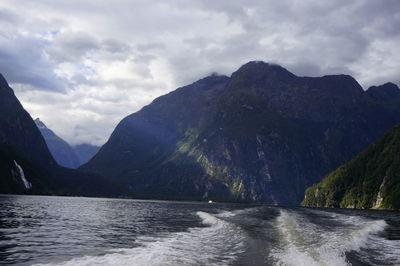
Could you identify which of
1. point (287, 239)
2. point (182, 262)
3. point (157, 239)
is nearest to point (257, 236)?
point (287, 239)

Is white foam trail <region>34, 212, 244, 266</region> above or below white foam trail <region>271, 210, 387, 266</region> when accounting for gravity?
below

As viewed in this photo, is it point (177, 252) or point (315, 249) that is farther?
point (315, 249)

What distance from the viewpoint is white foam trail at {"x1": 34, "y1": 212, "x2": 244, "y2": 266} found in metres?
29.5

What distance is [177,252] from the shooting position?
113ft

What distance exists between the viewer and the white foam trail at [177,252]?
29.5m

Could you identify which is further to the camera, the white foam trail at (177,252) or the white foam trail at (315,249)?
the white foam trail at (315,249)

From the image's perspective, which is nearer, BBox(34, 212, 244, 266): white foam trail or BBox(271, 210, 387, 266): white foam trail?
BBox(34, 212, 244, 266): white foam trail

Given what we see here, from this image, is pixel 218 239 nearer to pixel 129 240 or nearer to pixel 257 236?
pixel 257 236

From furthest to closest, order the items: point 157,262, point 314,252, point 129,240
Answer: point 129,240 < point 314,252 < point 157,262

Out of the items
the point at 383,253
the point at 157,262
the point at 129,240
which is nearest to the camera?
the point at 157,262

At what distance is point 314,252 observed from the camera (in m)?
35.2

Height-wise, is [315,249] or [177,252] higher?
[315,249]

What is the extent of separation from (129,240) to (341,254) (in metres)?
22.5

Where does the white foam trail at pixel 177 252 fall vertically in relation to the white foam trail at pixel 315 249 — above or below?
below
